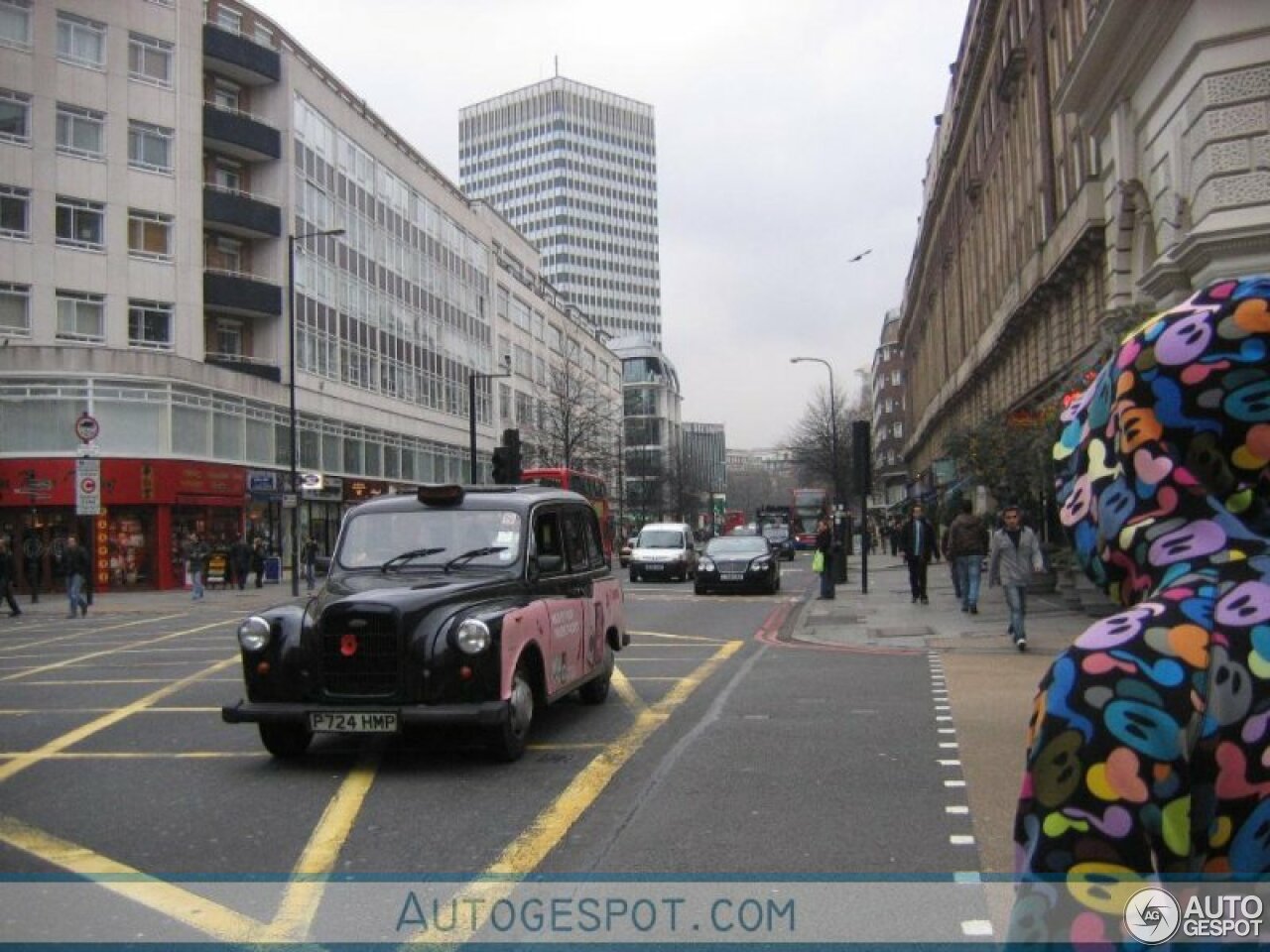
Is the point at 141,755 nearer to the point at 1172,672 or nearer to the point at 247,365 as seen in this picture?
the point at 1172,672

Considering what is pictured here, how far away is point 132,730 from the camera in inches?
348

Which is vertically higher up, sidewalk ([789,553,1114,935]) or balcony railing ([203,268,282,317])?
balcony railing ([203,268,282,317])

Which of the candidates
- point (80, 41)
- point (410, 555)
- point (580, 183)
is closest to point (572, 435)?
point (80, 41)

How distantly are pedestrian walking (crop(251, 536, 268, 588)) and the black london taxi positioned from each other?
28479 millimetres

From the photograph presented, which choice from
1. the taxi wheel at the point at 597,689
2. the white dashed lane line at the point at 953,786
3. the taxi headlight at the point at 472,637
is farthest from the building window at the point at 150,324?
the taxi headlight at the point at 472,637

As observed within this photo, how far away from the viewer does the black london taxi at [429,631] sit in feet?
22.9

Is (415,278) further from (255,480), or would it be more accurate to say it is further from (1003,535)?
(1003,535)

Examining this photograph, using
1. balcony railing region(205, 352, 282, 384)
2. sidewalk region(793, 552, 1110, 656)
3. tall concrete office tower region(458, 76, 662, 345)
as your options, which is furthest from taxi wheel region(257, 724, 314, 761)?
tall concrete office tower region(458, 76, 662, 345)

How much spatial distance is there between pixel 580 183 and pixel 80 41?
13306cm

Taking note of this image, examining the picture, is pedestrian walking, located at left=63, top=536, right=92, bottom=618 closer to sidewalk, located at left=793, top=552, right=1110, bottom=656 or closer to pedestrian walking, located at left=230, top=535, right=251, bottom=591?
pedestrian walking, located at left=230, top=535, right=251, bottom=591

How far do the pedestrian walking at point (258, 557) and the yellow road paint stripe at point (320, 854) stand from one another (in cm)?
2968

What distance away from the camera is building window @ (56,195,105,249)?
35125 millimetres

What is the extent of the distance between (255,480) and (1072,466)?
3975 cm

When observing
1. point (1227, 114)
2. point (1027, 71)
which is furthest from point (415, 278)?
point (1227, 114)
